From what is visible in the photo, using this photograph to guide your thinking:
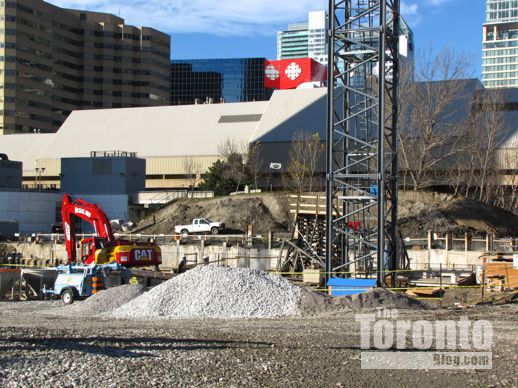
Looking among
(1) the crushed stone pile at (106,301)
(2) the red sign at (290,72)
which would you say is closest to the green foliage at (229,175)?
(1) the crushed stone pile at (106,301)

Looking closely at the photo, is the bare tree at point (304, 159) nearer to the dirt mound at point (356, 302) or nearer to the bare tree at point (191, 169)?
the bare tree at point (191, 169)

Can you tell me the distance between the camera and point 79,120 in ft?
326

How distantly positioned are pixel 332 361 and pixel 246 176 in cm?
6362

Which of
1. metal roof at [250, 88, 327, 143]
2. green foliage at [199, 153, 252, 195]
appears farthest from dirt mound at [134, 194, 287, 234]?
metal roof at [250, 88, 327, 143]

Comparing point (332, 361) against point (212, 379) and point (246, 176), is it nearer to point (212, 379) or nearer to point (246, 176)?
point (212, 379)

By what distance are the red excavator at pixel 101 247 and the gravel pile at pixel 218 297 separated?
23.6 feet

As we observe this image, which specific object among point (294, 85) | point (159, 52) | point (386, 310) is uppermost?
point (159, 52)

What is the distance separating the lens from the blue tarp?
88.7ft

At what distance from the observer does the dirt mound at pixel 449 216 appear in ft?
179

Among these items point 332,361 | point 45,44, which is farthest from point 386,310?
point 45,44

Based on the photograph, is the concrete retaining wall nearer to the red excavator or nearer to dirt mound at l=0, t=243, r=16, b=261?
dirt mound at l=0, t=243, r=16, b=261

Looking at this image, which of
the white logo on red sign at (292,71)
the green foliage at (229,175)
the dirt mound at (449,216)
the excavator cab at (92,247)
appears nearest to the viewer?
the excavator cab at (92,247)

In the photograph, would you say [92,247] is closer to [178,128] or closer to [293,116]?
[293,116]

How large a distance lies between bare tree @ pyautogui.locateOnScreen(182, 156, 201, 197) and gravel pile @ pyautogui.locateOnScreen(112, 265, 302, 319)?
57.9 meters
